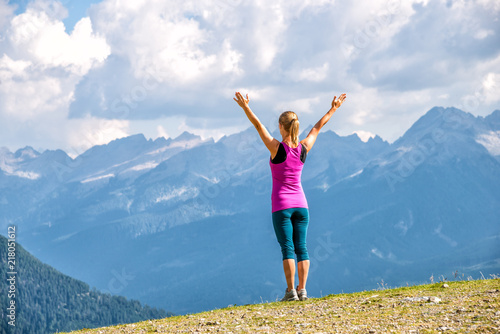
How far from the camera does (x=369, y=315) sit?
10.7 m

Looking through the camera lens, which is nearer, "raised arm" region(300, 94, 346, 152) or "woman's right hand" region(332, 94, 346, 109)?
"raised arm" region(300, 94, 346, 152)

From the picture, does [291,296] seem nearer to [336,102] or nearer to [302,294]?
[302,294]

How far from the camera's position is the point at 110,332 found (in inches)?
466

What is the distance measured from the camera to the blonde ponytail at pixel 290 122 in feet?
41.9

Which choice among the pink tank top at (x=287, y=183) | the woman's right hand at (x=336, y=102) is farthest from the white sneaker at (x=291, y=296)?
the woman's right hand at (x=336, y=102)

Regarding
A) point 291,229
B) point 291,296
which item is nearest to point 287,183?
point 291,229

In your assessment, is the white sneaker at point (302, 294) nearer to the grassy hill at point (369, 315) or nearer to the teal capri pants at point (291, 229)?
the grassy hill at point (369, 315)

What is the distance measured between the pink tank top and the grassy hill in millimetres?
2227

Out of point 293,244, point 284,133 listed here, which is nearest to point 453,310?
point 293,244

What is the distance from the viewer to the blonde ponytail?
41.9 feet

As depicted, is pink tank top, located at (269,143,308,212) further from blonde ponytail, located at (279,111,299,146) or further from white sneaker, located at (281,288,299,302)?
white sneaker, located at (281,288,299,302)

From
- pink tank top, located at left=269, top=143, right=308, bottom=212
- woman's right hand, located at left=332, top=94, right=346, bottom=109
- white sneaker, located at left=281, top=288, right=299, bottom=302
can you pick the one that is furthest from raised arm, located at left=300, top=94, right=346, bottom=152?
white sneaker, located at left=281, top=288, right=299, bottom=302

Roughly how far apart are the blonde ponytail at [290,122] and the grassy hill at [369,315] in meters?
3.77

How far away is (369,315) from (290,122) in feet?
14.7
